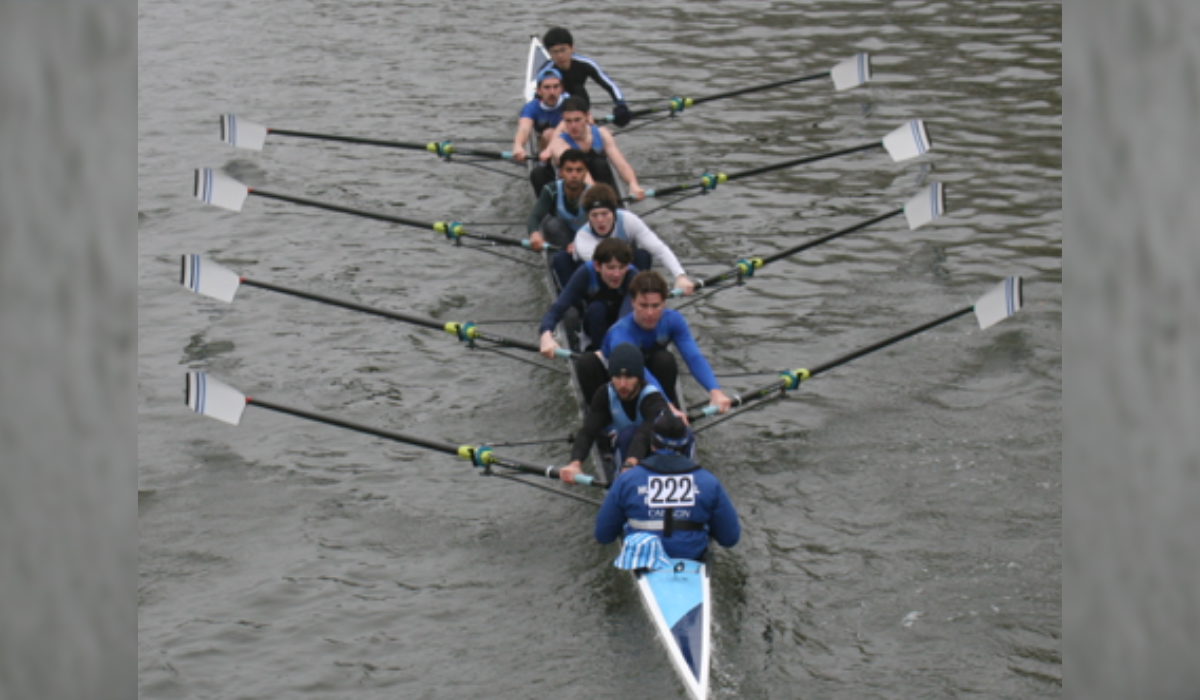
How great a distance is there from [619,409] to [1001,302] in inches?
162

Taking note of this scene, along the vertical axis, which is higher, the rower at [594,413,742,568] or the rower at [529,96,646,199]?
the rower at [529,96,646,199]

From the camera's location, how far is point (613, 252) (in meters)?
11.5

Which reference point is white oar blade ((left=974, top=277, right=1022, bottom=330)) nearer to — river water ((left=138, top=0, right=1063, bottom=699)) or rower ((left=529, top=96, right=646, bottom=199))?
river water ((left=138, top=0, right=1063, bottom=699))

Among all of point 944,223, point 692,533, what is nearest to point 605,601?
point 692,533

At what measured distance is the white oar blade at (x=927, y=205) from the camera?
48.0 feet

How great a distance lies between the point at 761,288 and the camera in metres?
16.1

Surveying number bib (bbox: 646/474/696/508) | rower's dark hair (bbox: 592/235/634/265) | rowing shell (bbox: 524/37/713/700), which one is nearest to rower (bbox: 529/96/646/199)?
rower's dark hair (bbox: 592/235/634/265)

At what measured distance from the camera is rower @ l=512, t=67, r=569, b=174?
16.9 m

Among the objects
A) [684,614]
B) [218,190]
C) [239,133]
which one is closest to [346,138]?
[239,133]

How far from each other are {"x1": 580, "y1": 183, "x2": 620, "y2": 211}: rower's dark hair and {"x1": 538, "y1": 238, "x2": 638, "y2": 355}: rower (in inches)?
23.0

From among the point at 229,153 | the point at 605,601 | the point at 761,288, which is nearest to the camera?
the point at 605,601
